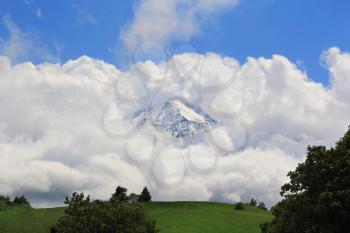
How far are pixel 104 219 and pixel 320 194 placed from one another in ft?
116

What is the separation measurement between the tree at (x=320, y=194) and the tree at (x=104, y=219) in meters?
26.1

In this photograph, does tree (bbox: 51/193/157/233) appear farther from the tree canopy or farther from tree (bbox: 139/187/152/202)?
tree (bbox: 139/187/152/202)

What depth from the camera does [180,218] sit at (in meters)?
120

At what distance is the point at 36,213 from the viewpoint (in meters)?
123

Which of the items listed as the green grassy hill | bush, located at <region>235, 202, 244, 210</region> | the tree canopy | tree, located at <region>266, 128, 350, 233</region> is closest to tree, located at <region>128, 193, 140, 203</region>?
the green grassy hill

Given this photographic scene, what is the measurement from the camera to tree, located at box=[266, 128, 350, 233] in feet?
157

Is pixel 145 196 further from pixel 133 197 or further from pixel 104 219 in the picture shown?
pixel 104 219

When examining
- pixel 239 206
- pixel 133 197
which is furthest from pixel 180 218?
pixel 133 197

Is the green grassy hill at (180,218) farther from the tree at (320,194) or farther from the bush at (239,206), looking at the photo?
the tree at (320,194)

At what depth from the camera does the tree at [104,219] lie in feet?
242

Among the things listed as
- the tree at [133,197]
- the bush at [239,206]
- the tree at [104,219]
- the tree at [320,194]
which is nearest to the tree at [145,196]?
the tree at [133,197]

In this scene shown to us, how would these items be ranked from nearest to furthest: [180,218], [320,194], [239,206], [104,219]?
[320,194], [104,219], [180,218], [239,206]

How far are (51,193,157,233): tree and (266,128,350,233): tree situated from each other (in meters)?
26.1

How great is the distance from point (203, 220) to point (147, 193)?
4007 cm
